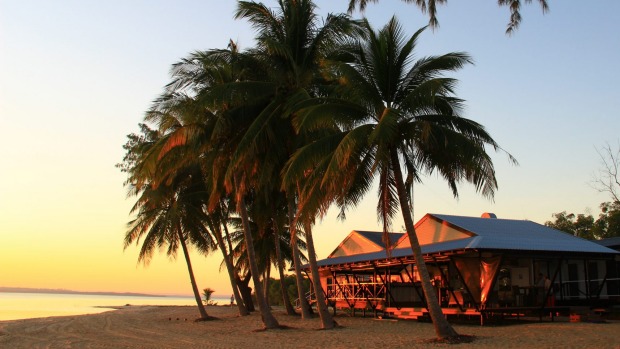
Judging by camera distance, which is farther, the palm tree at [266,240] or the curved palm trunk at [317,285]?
the palm tree at [266,240]

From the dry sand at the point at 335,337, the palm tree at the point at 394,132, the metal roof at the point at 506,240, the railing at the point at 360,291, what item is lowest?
the dry sand at the point at 335,337

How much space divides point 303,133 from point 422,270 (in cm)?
645

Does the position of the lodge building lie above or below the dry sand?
above

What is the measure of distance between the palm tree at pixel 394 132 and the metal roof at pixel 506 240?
12.7 feet

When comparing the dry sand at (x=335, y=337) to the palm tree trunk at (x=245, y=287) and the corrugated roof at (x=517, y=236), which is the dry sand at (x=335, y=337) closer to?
the corrugated roof at (x=517, y=236)

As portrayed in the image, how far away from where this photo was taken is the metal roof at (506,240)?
1908 centimetres

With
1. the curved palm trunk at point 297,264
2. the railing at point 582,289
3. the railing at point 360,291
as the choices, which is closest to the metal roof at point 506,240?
the railing at point 360,291

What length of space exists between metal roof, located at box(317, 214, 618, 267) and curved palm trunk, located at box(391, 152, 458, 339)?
372 cm

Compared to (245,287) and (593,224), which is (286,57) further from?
(593,224)

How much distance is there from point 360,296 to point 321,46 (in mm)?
13637

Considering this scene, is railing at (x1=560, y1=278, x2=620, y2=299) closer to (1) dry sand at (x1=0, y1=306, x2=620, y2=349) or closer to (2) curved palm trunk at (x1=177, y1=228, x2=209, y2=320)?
(1) dry sand at (x1=0, y1=306, x2=620, y2=349)

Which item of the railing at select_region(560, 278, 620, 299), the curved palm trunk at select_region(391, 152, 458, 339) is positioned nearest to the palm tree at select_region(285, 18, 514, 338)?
the curved palm trunk at select_region(391, 152, 458, 339)

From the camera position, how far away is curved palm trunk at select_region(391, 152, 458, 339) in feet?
48.1

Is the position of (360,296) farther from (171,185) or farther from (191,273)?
(171,185)
